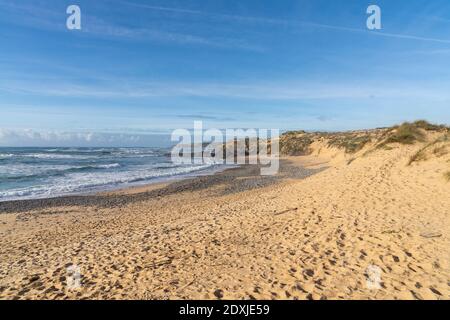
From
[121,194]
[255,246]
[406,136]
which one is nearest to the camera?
[255,246]

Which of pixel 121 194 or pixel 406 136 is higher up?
pixel 406 136

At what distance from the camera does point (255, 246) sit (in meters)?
7.63

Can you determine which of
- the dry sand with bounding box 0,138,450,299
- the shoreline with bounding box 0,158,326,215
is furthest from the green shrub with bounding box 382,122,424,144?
the dry sand with bounding box 0,138,450,299

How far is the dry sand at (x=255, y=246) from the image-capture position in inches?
217

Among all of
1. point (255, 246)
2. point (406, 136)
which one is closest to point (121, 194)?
point (255, 246)

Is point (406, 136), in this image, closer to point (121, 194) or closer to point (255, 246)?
point (121, 194)

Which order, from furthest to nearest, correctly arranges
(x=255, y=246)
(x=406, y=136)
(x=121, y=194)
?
(x=406, y=136) → (x=121, y=194) → (x=255, y=246)

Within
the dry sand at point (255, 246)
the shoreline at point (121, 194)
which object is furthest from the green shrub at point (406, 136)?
the dry sand at point (255, 246)

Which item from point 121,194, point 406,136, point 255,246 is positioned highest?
point 406,136

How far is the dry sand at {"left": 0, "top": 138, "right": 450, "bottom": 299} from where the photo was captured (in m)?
5.52

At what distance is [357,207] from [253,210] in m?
3.48

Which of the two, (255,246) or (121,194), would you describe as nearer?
(255,246)

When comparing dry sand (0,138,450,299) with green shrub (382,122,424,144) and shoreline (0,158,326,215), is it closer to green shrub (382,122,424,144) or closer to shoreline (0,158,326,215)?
shoreline (0,158,326,215)
